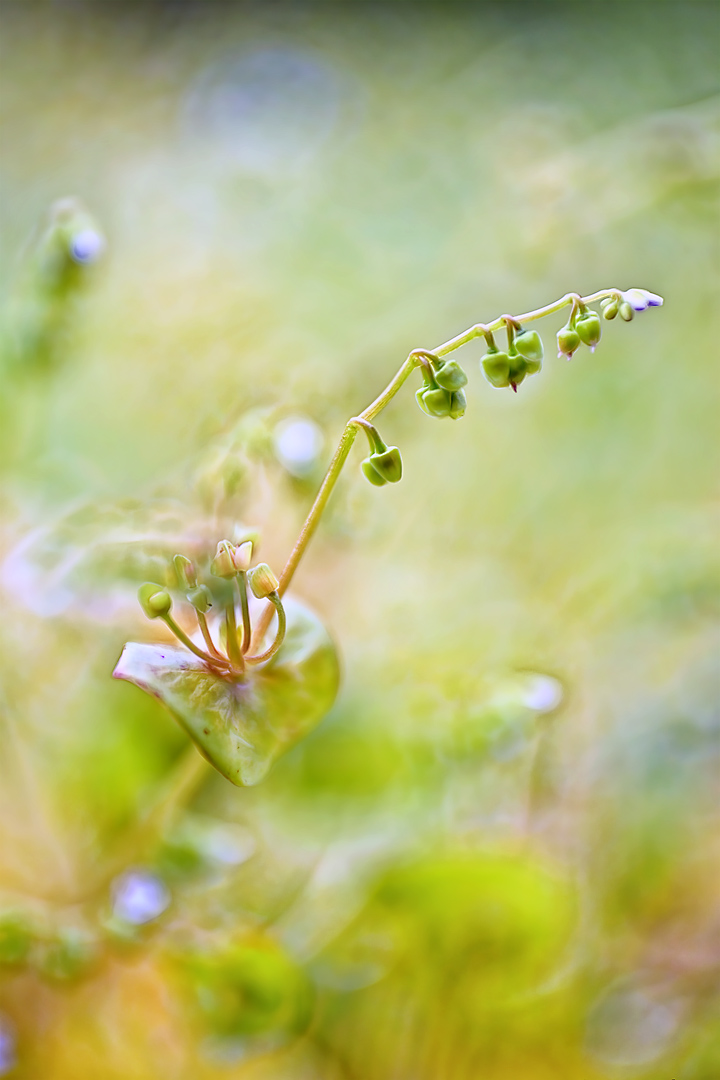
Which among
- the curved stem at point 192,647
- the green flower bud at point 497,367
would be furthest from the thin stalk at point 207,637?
the green flower bud at point 497,367

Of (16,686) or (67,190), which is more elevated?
(67,190)

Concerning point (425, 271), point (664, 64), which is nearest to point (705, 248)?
point (425, 271)

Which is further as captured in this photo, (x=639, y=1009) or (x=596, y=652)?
(x=596, y=652)

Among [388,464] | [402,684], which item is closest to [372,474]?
[388,464]

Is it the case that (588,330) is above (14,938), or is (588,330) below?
above

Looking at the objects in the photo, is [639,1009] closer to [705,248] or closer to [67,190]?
[705,248]

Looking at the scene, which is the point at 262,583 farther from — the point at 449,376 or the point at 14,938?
the point at 14,938
